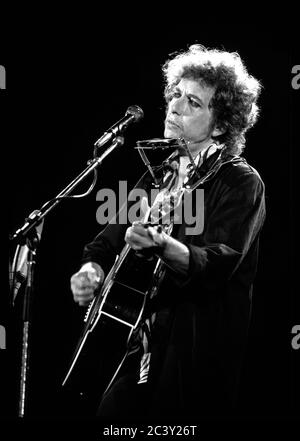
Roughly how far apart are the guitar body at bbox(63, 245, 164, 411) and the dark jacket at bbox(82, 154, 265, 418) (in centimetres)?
8

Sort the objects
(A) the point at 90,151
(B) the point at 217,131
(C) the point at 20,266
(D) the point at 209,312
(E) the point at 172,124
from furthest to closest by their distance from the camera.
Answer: (A) the point at 90,151
(B) the point at 217,131
(E) the point at 172,124
(C) the point at 20,266
(D) the point at 209,312

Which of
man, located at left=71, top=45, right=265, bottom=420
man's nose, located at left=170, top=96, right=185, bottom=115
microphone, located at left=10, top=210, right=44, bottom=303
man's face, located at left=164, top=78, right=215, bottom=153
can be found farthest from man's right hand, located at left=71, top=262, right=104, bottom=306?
man's nose, located at left=170, top=96, right=185, bottom=115

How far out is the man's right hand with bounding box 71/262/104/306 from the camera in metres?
2.21

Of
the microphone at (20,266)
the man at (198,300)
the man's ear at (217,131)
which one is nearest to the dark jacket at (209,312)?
the man at (198,300)

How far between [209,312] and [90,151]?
5.97 ft

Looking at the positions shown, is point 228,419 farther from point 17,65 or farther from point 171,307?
point 17,65

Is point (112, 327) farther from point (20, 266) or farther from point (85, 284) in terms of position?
point (20, 266)

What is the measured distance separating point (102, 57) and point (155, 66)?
14.2 inches

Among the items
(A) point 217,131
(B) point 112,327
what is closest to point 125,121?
(A) point 217,131

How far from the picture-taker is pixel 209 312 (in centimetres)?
199

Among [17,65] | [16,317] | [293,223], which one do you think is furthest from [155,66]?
[16,317]

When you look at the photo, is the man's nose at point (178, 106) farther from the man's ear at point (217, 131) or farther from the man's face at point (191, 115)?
the man's ear at point (217, 131)

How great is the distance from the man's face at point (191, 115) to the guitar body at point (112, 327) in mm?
644

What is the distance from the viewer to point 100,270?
235cm
